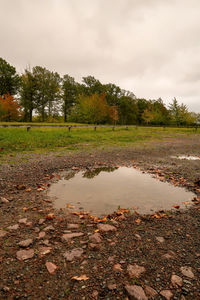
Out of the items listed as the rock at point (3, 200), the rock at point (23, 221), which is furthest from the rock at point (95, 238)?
the rock at point (3, 200)

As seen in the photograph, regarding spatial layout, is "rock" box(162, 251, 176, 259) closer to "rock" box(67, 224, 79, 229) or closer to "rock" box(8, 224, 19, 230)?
"rock" box(67, 224, 79, 229)

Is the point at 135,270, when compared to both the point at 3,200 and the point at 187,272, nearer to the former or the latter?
the point at 187,272

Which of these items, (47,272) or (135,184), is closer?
(47,272)

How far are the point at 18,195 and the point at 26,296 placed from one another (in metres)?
2.94

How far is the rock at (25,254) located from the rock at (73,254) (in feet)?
1.72

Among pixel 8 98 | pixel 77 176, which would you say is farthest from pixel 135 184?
pixel 8 98

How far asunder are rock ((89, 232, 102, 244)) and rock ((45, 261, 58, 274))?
0.75m

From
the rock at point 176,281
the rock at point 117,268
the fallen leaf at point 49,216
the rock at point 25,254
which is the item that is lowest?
the rock at point 176,281

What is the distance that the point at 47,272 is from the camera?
219 cm

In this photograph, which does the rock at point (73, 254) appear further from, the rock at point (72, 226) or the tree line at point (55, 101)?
the tree line at point (55, 101)

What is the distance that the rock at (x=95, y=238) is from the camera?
9.24ft

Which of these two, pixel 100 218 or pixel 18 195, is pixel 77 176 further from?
pixel 100 218

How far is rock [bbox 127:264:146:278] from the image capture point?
86.3 inches

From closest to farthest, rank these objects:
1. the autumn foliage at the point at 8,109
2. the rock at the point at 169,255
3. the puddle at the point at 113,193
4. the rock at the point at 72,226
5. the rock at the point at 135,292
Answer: the rock at the point at 135,292 < the rock at the point at 169,255 < the rock at the point at 72,226 < the puddle at the point at 113,193 < the autumn foliage at the point at 8,109
